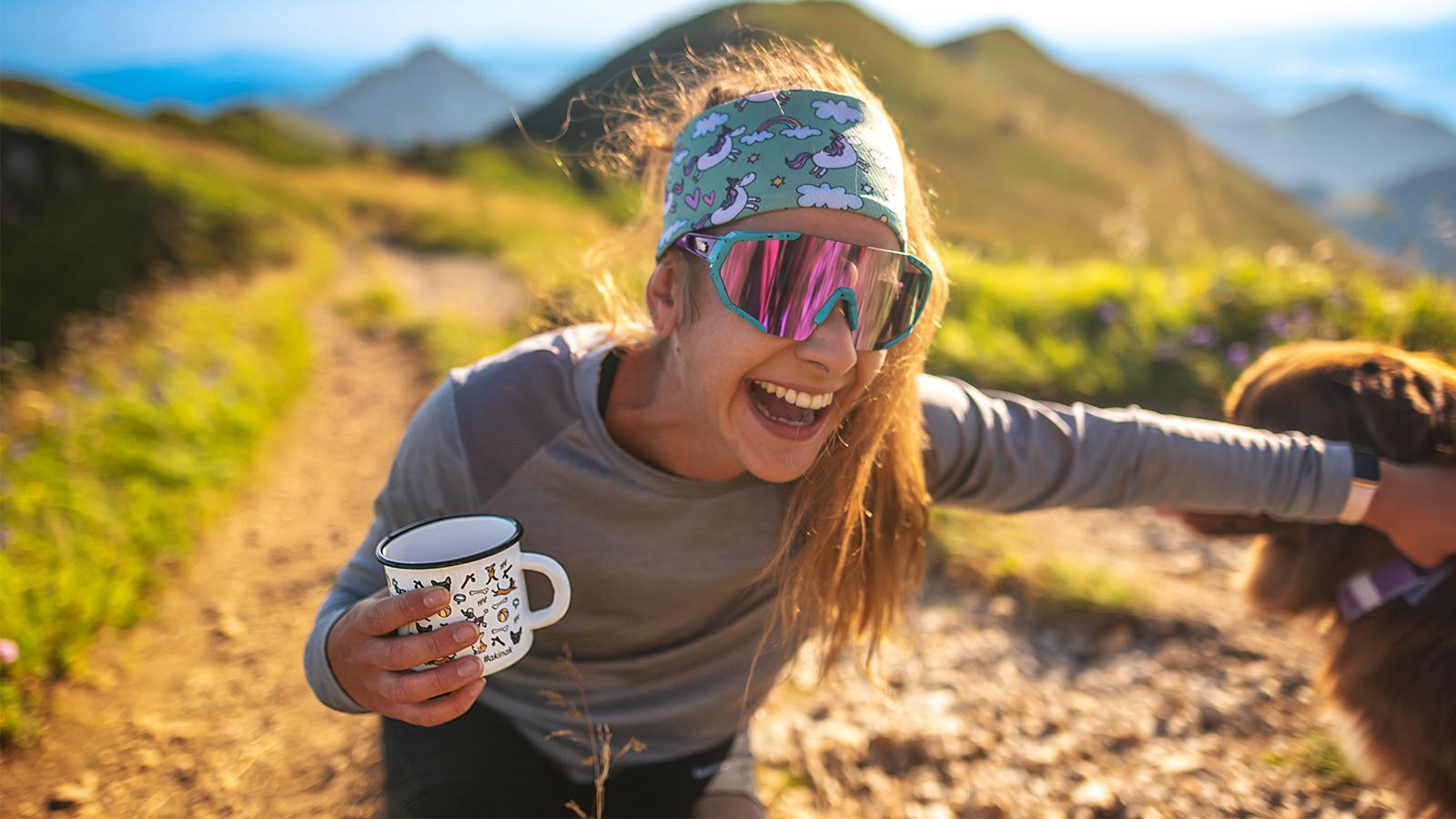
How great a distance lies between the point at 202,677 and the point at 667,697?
233cm

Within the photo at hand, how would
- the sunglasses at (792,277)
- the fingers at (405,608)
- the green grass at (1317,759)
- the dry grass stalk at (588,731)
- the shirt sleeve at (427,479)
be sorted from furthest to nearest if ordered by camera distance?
the green grass at (1317,759) → the dry grass stalk at (588,731) → the shirt sleeve at (427,479) → the sunglasses at (792,277) → the fingers at (405,608)

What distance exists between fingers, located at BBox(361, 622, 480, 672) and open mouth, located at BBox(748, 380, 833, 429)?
2.31 ft

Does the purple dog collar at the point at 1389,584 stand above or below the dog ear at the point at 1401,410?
below

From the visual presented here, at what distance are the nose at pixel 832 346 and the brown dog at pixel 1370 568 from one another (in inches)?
62.0

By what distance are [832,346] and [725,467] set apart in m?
0.47

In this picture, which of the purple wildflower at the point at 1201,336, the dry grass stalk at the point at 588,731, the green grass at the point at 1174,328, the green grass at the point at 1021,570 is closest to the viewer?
the dry grass stalk at the point at 588,731

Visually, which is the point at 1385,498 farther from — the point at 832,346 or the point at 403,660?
the point at 403,660

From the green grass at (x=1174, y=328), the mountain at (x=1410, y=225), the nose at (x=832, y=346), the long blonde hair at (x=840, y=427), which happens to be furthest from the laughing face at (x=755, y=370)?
the green grass at (x=1174, y=328)

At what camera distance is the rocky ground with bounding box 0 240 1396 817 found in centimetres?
276

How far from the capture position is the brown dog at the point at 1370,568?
2309 mm

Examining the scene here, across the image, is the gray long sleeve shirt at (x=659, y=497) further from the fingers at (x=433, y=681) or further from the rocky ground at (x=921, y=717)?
the rocky ground at (x=921, y=717)

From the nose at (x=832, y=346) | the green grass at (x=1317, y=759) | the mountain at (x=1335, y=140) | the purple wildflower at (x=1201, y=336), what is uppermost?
the mountain at (x=1335, y=140)

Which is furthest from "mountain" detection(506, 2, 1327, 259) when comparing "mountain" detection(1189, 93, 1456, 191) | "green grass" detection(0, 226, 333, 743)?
"mountain" detection(1189, 93, 1456, 191)

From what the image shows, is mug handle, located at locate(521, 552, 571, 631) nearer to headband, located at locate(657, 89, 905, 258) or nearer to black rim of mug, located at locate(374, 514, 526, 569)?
black rim of mug, located at locate(374, 514, 526, 569)
